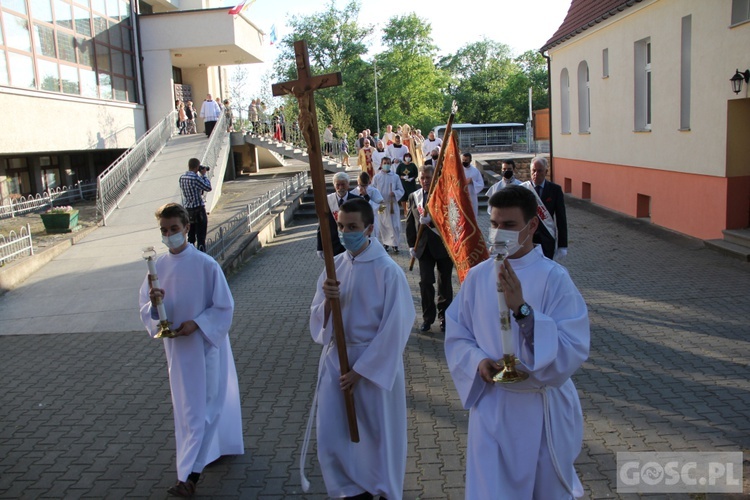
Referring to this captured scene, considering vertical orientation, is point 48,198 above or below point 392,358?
above

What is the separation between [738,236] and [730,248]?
0.40 m

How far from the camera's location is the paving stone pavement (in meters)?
4.96

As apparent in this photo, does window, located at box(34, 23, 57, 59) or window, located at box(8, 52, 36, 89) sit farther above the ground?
window, located at box(34, 23, 57, 59)

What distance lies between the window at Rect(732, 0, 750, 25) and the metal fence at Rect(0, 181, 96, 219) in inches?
671

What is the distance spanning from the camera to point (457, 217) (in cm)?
753

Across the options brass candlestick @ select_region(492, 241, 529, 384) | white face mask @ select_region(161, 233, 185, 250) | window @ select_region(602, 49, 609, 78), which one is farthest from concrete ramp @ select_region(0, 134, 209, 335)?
window @ select_region(602, 49, 609, 78)

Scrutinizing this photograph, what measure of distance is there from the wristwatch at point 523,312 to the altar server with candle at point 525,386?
82 mm

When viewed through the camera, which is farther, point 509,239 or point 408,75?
point 408,75

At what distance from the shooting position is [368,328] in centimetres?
418

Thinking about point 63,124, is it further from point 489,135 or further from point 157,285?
point 489,135

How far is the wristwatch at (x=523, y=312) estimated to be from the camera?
298cm

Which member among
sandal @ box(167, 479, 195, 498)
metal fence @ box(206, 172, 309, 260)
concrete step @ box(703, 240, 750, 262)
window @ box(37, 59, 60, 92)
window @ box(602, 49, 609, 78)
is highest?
window @ box(37, 59, 60, 92)

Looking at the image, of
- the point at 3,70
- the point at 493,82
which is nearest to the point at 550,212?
the point at 3,70

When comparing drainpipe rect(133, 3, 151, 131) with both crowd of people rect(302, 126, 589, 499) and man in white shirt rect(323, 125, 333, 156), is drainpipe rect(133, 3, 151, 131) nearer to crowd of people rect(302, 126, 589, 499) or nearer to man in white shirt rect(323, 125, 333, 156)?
man in white shirt rect(323, 125, 333, 156)
